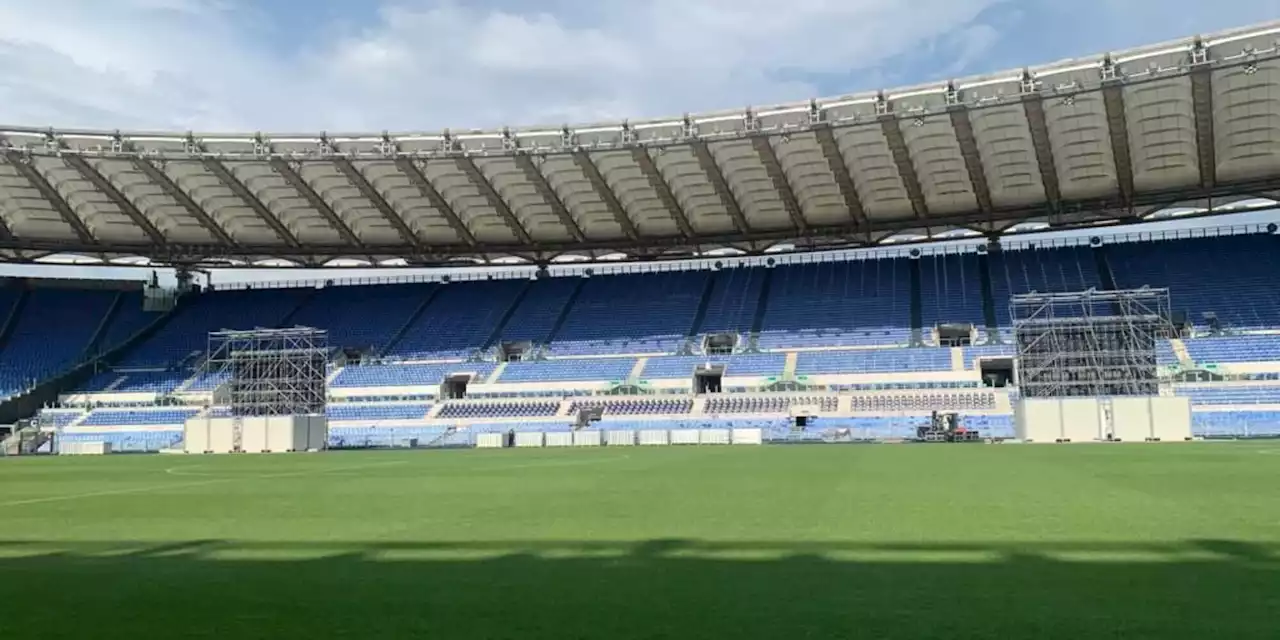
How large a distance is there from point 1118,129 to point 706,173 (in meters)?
16.1

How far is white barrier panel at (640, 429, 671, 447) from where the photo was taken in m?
40.1

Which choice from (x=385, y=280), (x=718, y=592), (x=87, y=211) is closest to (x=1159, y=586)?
(x=718, y=592)

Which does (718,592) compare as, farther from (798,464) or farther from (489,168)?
(489,168)

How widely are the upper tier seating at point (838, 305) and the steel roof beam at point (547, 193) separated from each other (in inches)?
436

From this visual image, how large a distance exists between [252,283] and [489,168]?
27.1 meters

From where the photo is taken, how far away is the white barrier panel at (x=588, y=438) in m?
40.3

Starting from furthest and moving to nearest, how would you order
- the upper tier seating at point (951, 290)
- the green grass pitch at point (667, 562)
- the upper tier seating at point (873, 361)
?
the upper tier seating at point (951, 290) < the upper tier seating at point (873, 361) < the green grass pitch at point (667, 562)

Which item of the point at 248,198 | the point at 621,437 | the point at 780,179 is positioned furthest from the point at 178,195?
the point at 780,179

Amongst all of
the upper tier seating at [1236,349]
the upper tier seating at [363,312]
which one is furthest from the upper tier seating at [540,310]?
the upper tier seating at [1236,349]

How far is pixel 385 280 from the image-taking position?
201 ft

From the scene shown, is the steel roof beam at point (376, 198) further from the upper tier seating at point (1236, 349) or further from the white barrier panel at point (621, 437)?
the upper tier seating at point (1236, 349)

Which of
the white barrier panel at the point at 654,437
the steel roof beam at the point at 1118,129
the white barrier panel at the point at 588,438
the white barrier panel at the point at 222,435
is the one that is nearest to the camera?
the steel roof beam at the point at 1118,129

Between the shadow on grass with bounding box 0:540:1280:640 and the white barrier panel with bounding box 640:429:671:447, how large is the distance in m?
32.0

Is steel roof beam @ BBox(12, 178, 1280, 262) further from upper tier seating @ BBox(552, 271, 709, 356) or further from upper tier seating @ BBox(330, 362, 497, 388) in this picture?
upper tier seating @ BBox(330, 362, 497, 388)
